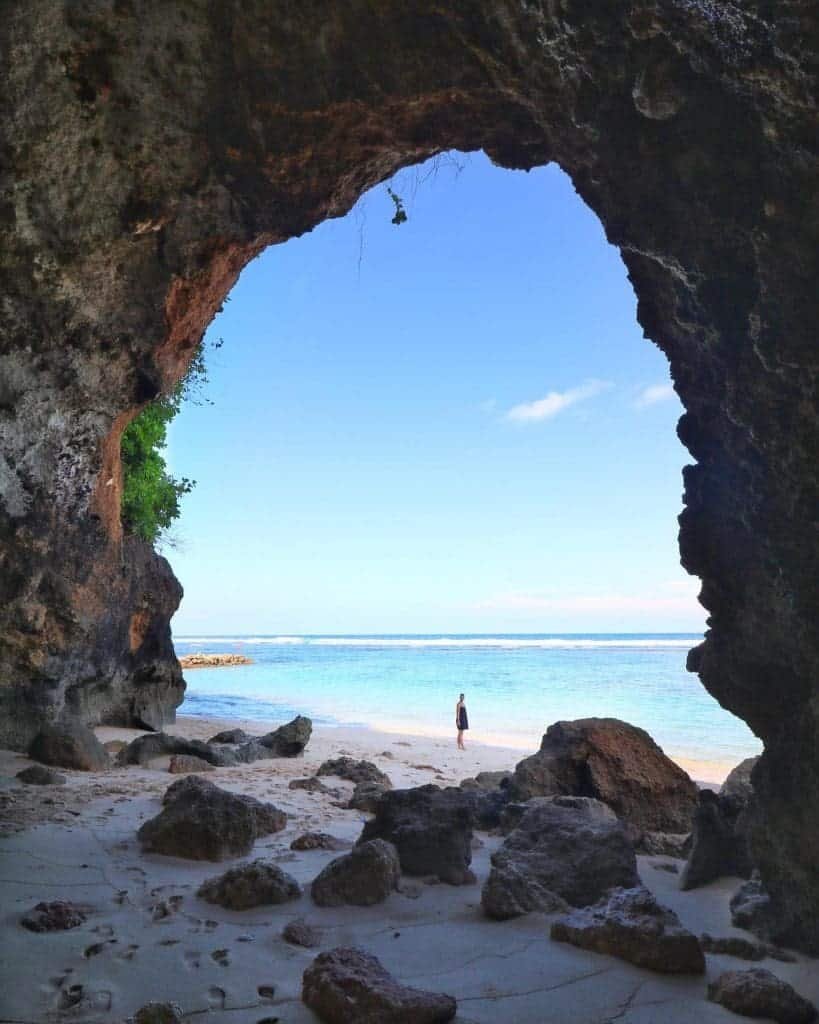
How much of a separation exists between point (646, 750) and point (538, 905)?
272 cm

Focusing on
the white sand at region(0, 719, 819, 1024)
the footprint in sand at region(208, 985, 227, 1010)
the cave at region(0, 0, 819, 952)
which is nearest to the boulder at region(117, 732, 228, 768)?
the cave at region(0, 0, 819, 952)

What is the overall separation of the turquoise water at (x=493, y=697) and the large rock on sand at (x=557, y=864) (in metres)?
9.29

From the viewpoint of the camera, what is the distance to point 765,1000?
2.48 m

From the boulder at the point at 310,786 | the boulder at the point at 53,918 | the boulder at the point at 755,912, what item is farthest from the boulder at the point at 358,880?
the boulder at the point at 310,786

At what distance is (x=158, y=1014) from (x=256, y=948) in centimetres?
70

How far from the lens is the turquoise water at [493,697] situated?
52.2ft

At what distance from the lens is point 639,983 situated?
2.71m

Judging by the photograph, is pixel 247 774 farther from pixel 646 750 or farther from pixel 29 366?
pixel 29 366

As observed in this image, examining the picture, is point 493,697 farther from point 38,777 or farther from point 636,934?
point 636,934

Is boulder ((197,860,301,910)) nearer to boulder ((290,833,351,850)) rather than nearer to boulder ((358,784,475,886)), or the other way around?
boulder ((358,784,475,886))

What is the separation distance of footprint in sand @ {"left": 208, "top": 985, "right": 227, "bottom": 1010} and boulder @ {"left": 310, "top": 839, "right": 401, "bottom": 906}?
3.06 ft

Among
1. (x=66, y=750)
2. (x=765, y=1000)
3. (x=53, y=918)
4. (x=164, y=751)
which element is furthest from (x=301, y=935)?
(x=164, y=751)

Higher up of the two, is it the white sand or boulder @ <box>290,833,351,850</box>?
the white sand

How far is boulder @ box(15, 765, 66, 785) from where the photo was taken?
5.75m
